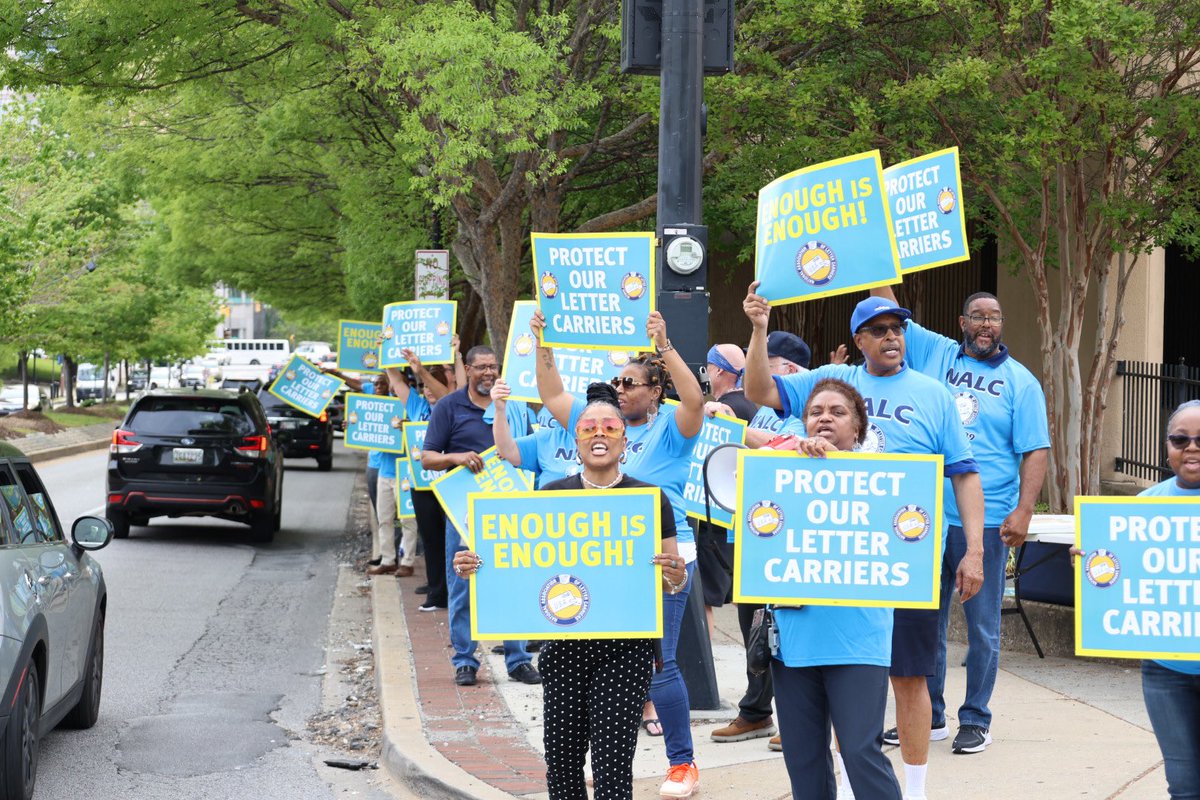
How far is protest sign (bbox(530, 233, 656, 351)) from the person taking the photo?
24.8 ft

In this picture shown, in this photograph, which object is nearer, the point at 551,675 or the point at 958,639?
the point at 551,675

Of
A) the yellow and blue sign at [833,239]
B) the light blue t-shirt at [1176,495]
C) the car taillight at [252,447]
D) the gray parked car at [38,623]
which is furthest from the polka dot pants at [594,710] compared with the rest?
the car taillight at [252,447]

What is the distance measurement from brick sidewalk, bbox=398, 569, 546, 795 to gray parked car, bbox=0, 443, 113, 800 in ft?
5.89

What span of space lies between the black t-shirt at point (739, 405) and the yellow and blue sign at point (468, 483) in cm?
121

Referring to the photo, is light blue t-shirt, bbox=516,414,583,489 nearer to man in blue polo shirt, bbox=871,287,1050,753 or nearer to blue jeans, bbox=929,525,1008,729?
man in blue polo shirt, bbox=871,287,1050,753

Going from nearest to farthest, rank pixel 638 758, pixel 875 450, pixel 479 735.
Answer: pixel 875 450 < pixel 638 758 < pixel 479 735

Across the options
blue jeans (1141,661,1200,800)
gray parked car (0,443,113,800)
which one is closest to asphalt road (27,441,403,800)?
gray parked car (0,443,113,800)

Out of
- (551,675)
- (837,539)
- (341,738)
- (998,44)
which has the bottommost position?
(341,738)

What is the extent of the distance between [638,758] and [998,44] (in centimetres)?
817

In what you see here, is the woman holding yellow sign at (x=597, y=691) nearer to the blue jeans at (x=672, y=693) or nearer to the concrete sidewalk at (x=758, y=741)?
the blue jeans at (x=672, y=693)

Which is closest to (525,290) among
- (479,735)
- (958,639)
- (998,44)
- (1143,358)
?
(1143,358)

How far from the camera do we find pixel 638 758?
718cm

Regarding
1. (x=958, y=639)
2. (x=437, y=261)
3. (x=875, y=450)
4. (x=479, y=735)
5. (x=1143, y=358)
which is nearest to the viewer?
(x=875, y=450)

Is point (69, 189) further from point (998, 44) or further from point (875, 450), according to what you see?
point (875, 450)
